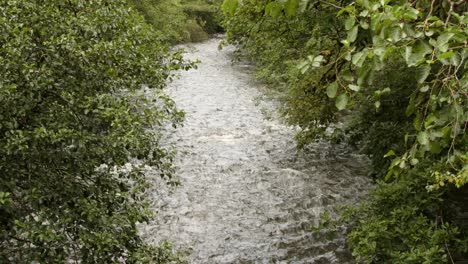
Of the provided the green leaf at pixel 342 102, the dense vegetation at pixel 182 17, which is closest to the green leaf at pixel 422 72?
the green leaf at pixel 342 102

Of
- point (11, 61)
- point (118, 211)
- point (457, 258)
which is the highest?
point (11, 61)

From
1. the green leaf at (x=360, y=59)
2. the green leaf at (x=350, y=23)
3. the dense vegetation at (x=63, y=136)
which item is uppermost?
the green leaf at (x=350, y=23)

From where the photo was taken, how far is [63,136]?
160 inches

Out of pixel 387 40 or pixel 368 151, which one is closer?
pixel 387 40

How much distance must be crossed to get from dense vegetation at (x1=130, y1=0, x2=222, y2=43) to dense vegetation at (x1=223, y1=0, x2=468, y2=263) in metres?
9.13

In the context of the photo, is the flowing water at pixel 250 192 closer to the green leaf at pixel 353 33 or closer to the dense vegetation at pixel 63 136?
the dense vegetation at pixel 63 136

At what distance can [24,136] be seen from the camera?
3.97m

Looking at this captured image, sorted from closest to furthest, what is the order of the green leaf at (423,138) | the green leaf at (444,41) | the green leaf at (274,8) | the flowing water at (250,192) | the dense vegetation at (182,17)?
the green leaf at (444,41), the green leaf at (423,138), the green leaf at (274,8), the flowing water at (250,192), the dense vegetation at (182,17)

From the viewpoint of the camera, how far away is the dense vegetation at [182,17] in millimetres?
23672

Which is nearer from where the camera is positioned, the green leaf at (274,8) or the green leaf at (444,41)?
the green leaf at (444,41)

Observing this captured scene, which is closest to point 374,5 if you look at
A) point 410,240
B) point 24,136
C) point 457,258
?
point 24,136

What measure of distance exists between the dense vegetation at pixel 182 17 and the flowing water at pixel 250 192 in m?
5.97

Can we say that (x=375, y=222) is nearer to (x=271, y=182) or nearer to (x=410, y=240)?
(x=410, y=240)

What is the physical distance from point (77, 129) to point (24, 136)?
0.59m
